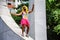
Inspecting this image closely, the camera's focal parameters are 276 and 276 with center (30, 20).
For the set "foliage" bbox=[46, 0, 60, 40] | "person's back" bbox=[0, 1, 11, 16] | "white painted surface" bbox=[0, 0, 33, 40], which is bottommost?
"foliage" bbox=[46, 0, 60, 40]

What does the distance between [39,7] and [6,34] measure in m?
1.89

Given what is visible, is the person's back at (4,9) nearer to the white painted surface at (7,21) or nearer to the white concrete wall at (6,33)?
the white painted surface at (7,21)

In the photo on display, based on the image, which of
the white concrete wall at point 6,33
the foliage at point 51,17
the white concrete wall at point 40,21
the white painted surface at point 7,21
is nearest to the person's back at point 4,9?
the white painted surface at point 7,21

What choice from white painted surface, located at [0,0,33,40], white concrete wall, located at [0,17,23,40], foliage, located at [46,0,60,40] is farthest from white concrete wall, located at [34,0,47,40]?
foliage, located at [46,0,60,40]

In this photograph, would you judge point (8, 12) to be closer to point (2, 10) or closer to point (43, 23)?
point (2, 10)

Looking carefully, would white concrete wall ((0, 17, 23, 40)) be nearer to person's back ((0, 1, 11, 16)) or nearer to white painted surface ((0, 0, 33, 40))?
white painted surface ((0, 0, 33, 40))

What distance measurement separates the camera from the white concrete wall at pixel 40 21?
10.5 meters

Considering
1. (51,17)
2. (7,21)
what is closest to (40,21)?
(7,21)

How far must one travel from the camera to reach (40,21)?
10656 millimetres

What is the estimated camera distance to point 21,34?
9844 mm

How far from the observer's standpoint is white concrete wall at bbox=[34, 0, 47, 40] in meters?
10.5

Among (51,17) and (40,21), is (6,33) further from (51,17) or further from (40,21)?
(51,17)

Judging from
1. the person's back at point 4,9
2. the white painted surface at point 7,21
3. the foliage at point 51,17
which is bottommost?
the foliage at point 51,17

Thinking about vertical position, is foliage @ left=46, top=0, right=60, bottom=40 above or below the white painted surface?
below
